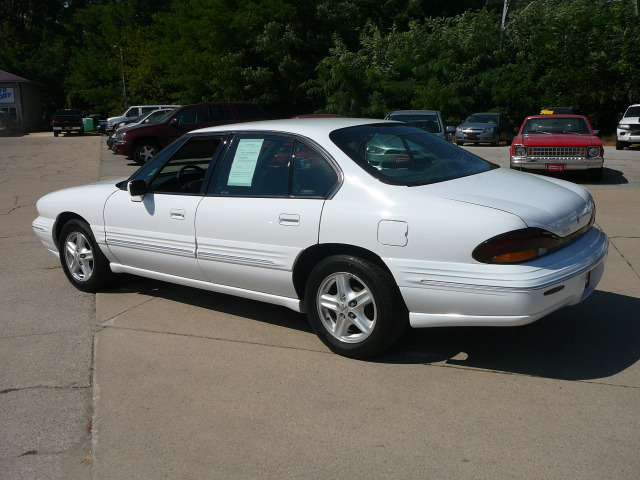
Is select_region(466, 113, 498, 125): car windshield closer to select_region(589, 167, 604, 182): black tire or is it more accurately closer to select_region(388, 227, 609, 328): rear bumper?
select_region(589, 167, 604, 182): black tire

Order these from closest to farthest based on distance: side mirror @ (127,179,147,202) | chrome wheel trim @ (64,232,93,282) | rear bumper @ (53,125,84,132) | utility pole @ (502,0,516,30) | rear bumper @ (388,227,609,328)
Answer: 1. rear bumper @ (388,227,609,328)
2. side mirror @ (127,179,147,202)
3. chrome wheel trim @ (64,232,93,282)
4. utility pole @ (502,0,516,30)
5. rear bumper @ (53,125,84,132)

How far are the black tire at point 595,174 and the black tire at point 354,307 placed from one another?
11.3 metres

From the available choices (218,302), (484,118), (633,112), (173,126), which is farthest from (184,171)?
(484,118)

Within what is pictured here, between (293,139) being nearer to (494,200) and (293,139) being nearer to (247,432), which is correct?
(494,200)

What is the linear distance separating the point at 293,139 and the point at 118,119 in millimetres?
33273

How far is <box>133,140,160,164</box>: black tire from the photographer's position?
20195mm

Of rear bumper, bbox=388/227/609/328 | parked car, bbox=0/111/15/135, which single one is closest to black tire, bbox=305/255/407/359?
rear bumper, bbox=388/227/609/328

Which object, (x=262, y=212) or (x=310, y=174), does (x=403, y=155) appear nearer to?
(x=310, y=174)

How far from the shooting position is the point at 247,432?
3.70 meters

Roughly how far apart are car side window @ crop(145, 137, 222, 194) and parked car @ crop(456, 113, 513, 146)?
23.5 meters

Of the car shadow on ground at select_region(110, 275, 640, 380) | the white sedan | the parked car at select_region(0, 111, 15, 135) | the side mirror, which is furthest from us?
the parked car at select_region(0, 111, 15, 135)

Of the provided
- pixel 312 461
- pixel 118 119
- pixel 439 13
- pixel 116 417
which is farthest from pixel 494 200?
pixel 439 13

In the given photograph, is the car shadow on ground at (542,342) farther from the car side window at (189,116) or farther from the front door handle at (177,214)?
the car side window at (189,116)

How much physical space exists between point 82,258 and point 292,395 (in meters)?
3.11
